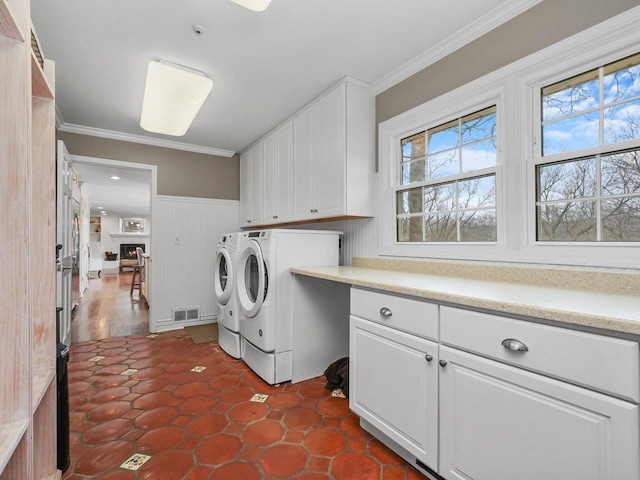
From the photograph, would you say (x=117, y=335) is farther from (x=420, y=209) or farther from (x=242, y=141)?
(x=420, y=209)

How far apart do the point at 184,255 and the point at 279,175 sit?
5.51 ft

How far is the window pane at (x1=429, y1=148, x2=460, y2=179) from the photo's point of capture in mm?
2143

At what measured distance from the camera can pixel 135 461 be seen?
5.01 ft

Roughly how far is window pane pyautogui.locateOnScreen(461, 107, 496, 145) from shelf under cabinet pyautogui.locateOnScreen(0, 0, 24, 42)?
2.14 meters

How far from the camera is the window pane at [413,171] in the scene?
7.77ft

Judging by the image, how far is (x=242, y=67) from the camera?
→ 2316 millimetres

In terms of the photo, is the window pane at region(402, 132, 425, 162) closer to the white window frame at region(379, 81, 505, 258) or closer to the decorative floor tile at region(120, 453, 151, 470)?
the white window frame at region(379, 81, 505, 258)

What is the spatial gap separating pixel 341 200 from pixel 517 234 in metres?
1.22

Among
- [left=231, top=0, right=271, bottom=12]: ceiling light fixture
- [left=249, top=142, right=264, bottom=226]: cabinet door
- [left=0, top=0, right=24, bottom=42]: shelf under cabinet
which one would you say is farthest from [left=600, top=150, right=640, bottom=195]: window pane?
[left=249, top=142, right=264, bottom=226]: cabinet door

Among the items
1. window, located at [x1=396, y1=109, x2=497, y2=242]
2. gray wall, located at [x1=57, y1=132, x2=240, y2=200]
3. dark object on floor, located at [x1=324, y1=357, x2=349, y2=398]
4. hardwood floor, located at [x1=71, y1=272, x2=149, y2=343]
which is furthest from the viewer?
hardwood floor, located at [x1=71, y1=272, x2=149, y2=343]

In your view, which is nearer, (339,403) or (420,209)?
(339,403)

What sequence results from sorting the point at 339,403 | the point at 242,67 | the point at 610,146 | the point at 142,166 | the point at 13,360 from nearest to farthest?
the point at 13,360, the point at 610,146, the point at 339,403, the point at 242,67, the point at 142,166

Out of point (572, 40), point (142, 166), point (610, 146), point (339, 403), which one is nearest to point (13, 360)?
point (339, 403)

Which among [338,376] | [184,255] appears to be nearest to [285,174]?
[184,255]
